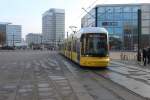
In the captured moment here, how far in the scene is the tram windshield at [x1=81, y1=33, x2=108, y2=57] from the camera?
31.3 m

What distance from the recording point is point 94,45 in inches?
1248

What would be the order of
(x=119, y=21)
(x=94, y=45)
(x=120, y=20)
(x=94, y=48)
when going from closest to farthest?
1. (x=94, y=48)
2. (x=94, y=45)
3. (x=120, y=20)
4. (x=119, y=21)

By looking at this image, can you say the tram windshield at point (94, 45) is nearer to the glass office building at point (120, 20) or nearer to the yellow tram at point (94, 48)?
the yellow tram at point (94, 48)

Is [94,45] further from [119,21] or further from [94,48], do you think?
[119,21]

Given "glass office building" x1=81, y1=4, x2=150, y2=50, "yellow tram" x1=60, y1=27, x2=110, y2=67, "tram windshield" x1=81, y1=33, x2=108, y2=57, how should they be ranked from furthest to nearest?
"glass office building" x1=81, y1=4, x2=150, y2=50, "tram windshield" x1=81, y1=33, x2=108, y2=57, "yellow tram" x1=60, y1=27, x2=110, y2=67

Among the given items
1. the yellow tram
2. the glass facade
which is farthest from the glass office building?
the yellow tram

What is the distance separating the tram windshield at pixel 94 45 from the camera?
3134 centimetres

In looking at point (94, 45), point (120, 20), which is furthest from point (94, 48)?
point (120, 20)

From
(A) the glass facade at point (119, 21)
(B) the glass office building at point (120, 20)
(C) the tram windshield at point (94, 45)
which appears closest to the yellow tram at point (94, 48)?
(C) the tram windshield at point (94, 45)

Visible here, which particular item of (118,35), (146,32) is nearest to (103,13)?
(118,35)

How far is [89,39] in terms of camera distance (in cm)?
3212

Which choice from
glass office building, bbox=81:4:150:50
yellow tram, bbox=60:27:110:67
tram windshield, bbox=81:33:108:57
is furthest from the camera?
glass office building, bbox=81:4:150:50

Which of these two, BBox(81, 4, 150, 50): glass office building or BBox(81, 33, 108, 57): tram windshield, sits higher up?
→ BBox(81, 4, 150, 50): glass office building

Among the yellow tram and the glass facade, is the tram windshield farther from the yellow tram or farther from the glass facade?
the glass facade
